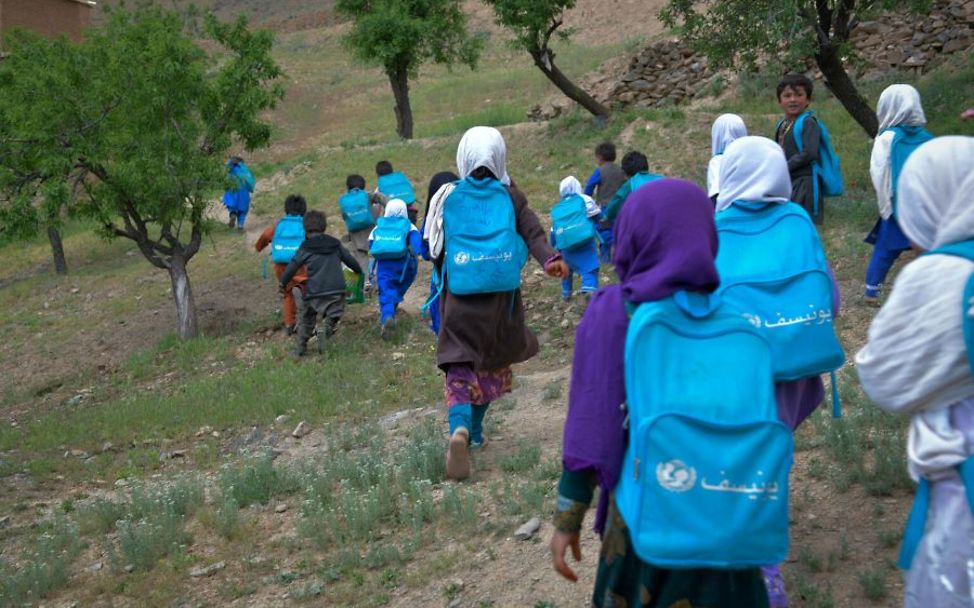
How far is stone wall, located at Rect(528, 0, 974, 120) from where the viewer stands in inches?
784

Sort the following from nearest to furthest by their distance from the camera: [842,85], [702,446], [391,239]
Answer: [702,446], [391,239], [842,85]

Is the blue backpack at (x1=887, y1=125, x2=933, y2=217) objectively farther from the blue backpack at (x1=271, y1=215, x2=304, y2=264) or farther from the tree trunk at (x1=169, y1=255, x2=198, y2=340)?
the tree trunk at (x1=169, y1=255, x2=198, y2=340)

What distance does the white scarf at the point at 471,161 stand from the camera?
6.10 m

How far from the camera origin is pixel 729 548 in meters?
2.73

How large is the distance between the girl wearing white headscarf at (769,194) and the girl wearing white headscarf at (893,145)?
15.6 feet

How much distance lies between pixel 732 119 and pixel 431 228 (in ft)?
10.1

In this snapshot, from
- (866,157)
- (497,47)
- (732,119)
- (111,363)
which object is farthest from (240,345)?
(497,47)

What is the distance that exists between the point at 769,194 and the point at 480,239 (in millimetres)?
2211

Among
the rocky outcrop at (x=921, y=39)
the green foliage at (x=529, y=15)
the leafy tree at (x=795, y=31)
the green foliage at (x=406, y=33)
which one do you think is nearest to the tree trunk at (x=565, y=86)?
the green foliage at (x=529, y=15)

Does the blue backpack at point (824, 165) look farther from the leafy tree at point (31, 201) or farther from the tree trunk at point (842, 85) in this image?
the leafy tree at point (31, 201)

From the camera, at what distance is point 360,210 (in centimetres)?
1416

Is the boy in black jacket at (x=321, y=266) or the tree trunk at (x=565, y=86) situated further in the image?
the tree trunk at (x=565, y=86)

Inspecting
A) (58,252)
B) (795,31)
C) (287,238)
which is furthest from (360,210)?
(58,252)

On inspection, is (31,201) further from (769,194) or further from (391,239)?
(769,194)
